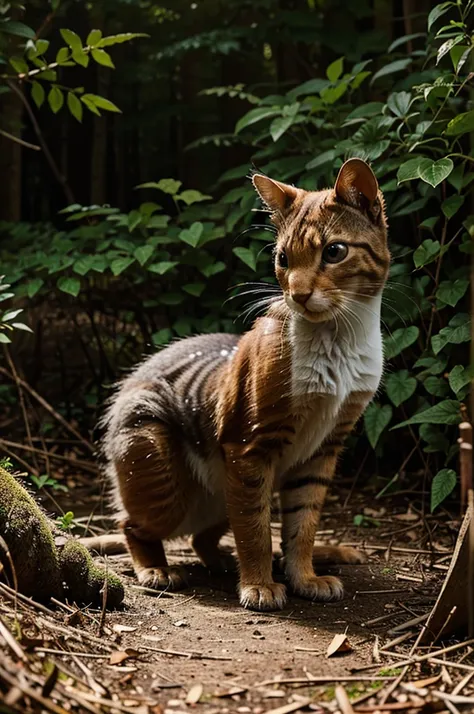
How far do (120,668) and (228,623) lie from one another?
76cm

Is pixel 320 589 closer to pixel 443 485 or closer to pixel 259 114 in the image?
pixel 443 485

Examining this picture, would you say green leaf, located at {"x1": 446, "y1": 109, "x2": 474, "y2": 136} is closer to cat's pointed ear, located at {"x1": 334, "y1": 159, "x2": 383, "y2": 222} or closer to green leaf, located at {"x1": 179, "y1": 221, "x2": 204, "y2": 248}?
cat's pointed ear, located at {"x1": 334, "y1": 159, "x2": 383, "y2": 222}

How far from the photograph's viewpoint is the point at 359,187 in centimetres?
318

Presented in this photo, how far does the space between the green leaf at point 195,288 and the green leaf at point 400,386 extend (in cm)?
137

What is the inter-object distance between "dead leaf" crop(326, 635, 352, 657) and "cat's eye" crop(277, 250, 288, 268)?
4.69 ft

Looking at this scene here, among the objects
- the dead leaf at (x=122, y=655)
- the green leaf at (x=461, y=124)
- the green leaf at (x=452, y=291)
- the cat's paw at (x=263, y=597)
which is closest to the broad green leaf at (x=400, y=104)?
the green leaf at (x=461, y=124)

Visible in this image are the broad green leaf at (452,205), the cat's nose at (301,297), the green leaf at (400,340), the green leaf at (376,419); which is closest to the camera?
the cat's nose at (301,297)

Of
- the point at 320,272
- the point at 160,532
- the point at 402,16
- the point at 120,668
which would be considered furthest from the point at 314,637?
the point at 402,16

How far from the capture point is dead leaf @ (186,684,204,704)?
224cm

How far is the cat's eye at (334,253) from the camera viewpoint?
10.2 feet

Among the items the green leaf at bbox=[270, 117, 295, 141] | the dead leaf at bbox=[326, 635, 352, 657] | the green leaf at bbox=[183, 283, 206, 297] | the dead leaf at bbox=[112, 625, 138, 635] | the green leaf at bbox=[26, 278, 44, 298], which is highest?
the green leaf at bbox=[270, 117, 295, 141]

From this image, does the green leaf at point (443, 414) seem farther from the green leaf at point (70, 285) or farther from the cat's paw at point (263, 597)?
the green leaf at point (70, 285)

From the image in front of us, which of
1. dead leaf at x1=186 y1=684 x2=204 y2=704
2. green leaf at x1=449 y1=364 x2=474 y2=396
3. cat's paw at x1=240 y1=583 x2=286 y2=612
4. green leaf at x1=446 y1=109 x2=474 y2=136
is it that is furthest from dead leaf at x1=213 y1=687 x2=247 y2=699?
green leaf at x1=446 y1=109 x2=474 y2=136

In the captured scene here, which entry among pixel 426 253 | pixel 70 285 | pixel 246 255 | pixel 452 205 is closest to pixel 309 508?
pixel 426 253
